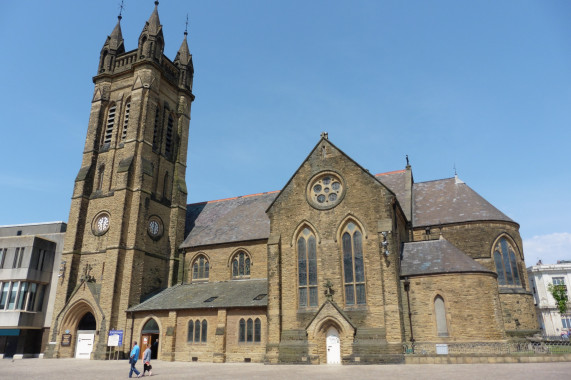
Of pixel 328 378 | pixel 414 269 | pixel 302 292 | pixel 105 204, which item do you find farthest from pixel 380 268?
pixel 105 204

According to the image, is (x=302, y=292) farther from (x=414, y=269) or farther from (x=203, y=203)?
(x=203, y=203)

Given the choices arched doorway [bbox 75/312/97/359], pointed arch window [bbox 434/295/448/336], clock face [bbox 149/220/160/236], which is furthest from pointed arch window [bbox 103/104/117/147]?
pointed arch window [bbox 434/295/448/336]

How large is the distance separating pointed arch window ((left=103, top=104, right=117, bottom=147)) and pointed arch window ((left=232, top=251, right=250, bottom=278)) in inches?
632

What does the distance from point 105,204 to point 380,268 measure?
23.6 meters

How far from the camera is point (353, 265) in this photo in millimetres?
24406

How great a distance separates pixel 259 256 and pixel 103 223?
530 inches

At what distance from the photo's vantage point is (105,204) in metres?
34.5

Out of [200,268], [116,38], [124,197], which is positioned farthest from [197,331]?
[116,38]

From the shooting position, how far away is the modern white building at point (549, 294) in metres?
65.2

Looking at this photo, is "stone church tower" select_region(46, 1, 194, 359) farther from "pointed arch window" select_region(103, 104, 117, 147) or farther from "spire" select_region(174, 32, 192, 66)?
"spire" select_region(174, 32, 192, 66)

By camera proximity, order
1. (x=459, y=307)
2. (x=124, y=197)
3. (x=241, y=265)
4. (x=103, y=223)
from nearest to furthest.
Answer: (x=459, y=307), (x=241, y=265), (x=124, y=197), (x=103, y=223)

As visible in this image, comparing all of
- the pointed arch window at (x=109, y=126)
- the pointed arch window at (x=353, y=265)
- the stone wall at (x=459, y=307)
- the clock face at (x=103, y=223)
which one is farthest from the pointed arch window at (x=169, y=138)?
the stone wall at (x=459, y=307)

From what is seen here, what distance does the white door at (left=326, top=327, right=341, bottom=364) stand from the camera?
23125 millimetres

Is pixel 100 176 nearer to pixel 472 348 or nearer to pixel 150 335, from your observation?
pixel 150 335
